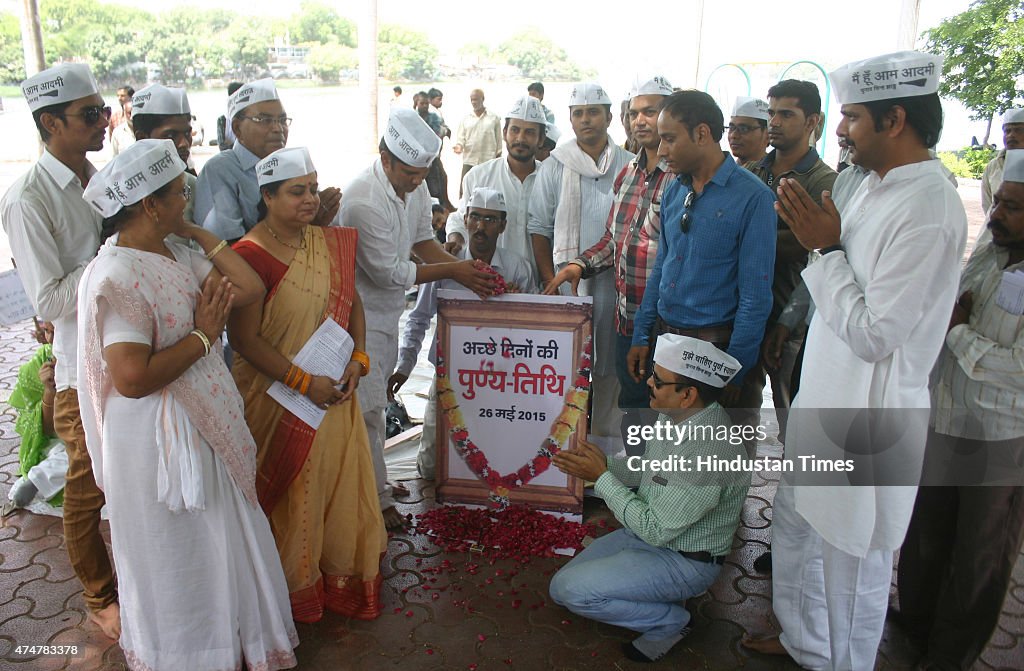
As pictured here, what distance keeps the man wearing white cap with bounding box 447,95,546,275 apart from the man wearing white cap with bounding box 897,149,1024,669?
2.18 meters

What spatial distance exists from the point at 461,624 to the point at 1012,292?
2139 millimetres

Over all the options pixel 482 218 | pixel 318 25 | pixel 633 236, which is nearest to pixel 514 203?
pixel 482 218

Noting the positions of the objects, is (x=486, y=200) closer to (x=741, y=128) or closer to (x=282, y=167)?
(x=282, y=167)

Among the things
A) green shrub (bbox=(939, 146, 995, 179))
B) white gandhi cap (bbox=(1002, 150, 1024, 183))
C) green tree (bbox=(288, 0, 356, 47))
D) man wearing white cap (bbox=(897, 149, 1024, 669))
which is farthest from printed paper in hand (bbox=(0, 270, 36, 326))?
Result: green shrub (bbox=(939, 146, 995, 179))

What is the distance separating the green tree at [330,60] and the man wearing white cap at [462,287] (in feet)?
53.8

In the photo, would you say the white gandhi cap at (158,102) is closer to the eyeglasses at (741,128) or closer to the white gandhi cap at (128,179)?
the white gandhi cap at (128,179)

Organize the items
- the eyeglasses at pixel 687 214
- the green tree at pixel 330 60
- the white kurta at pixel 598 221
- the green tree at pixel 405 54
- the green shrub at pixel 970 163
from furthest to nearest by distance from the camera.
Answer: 1. the green tree at pixel 330 60
2. the green tree at pixel 405 54
3. the green shrub at pixel 970 163
4. the white kurta at pixel 598 221
5. the eyeglasses at pixel 687 214

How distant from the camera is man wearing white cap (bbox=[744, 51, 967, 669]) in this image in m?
1.95

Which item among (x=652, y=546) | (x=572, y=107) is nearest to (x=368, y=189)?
(x=572, y=107)

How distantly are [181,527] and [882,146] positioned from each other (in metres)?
2.31

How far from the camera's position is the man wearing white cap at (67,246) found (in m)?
2.53

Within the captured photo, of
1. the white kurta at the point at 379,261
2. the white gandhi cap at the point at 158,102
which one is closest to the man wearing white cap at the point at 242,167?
the white gandhi cap at the point at 158,102

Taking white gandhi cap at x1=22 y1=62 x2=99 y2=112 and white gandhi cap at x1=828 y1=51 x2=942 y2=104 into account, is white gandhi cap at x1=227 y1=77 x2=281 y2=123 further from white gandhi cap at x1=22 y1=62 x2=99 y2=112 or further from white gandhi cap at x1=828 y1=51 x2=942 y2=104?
white gandhi cap at x1=828 y1=51 x2=942 y2=104

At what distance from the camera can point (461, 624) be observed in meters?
2.71
